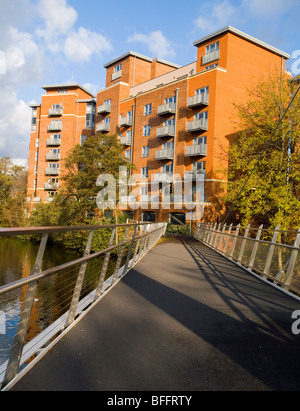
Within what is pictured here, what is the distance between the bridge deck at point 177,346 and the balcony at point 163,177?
115 feet

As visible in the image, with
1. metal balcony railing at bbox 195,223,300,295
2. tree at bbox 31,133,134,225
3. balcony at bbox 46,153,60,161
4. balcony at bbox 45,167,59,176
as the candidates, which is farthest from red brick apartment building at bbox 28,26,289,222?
metal balcony railing at bbox 195,223,300,295

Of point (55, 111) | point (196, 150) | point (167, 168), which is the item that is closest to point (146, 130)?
point (167, 168)

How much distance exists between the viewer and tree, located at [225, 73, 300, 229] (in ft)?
91.4

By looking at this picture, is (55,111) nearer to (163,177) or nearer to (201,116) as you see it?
(163,177)

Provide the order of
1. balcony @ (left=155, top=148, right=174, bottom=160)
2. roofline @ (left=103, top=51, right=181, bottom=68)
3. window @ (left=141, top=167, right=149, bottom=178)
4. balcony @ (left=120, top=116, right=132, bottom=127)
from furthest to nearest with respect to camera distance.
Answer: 1. roofline @ (left=103, top=51, right=181, bottom=68)
2. balcony @ (left=120, top=116, right=132, bottom=127)
3. window @ (left=141, top=167, right=149, bottom=178)
4. balcony @ (left=155, top=148, right=174, bottom=160)

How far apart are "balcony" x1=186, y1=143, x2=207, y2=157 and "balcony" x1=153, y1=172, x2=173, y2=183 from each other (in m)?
3.51

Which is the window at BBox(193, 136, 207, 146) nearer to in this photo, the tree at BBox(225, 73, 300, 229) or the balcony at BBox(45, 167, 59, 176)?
the tree at BBox(225, 73, 300, 229)

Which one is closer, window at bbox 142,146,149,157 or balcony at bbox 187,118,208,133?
balcony at bbox 187,118,208,133

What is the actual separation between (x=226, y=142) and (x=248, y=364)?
36849 millimetres

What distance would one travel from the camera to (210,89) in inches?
1506

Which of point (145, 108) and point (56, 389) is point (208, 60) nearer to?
point (145, 108)

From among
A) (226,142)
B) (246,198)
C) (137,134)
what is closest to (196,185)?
(226,142)

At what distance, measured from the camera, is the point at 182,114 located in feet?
134

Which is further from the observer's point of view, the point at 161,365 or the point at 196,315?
the point at 196,315
